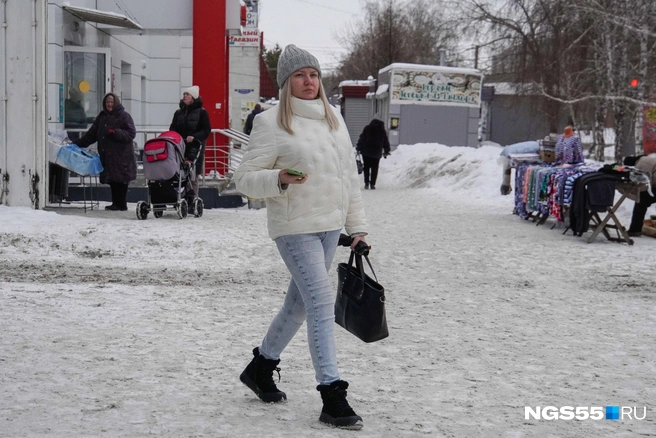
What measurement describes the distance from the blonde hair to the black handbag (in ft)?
2.08

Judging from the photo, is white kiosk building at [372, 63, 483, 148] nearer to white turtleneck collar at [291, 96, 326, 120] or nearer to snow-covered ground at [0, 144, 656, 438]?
snow-covered ground at [0, 144, 656, 438]

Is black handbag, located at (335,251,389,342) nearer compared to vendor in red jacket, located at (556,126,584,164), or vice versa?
black handbag, located at (335,251,389,342)

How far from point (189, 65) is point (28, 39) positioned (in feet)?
45.8

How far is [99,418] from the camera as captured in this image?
4.59 metres

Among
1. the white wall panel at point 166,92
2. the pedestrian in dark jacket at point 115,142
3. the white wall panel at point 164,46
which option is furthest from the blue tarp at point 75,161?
the white wall panel at point 164,46

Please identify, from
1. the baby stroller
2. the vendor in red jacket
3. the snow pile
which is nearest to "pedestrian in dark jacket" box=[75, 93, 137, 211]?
the baby stroller

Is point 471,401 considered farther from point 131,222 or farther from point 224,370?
point 131,222

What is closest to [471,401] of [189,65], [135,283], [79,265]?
[135,283]

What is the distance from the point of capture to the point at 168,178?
534 inches

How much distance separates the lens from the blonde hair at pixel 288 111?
4.62 metres

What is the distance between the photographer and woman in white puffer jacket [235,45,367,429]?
4.59 meters

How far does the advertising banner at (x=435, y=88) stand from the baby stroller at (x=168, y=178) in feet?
66.3

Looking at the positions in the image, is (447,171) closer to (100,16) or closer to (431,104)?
(431,104)

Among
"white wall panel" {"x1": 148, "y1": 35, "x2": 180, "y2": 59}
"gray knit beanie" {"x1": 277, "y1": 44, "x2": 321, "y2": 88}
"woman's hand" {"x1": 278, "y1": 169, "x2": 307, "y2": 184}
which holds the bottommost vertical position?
"woman's hand" {"x1": 278, "y1": 169, "x2": 307, "y2": 184}
